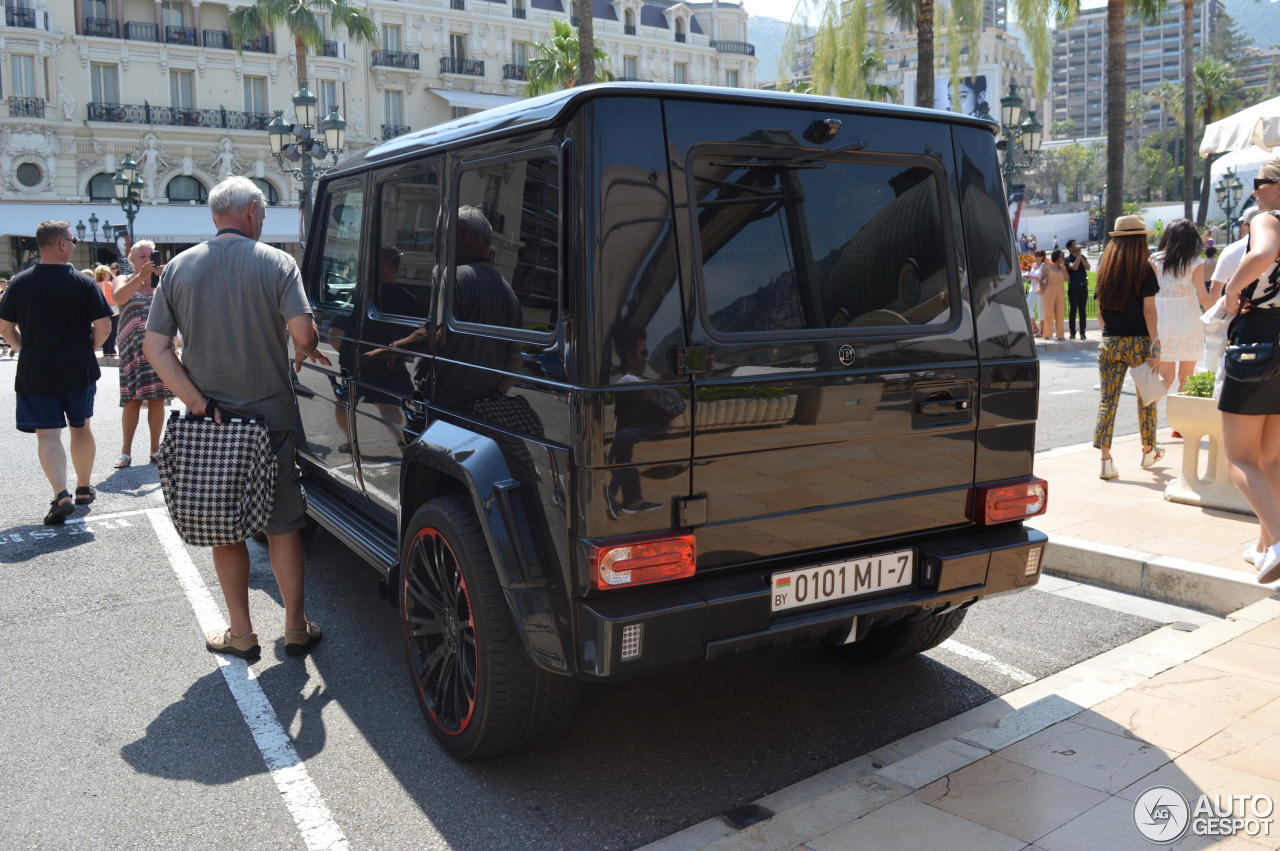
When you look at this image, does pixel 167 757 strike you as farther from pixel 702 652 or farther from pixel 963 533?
pixel 963 533

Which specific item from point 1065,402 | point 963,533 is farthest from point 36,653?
point 1065,402

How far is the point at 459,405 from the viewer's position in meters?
3.51

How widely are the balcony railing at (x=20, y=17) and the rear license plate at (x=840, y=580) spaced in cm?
4963

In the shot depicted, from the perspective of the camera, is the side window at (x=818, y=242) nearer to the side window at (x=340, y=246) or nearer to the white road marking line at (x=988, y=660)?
the white road marking line at (x=988, y=660)

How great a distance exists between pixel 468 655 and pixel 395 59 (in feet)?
173

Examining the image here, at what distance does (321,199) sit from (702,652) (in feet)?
11.0

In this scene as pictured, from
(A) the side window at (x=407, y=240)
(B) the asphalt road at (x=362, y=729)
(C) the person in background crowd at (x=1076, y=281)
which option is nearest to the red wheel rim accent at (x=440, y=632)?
(B) the asphalt road at (x=362, y=729)

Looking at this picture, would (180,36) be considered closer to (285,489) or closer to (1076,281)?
(1076,281)

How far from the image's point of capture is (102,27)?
4438 cm

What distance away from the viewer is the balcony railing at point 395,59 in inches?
2003

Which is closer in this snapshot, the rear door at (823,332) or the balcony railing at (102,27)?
the rear door at (823,332)

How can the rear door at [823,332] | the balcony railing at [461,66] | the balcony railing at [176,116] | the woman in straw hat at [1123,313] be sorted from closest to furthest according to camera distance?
the rear door at [823,332]
the woman in straw hat at [1123,313]
the balcony railing at [176,116]
the balcony railing at [461,66]

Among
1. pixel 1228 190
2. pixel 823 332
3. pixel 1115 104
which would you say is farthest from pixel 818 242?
pixel 1228 190

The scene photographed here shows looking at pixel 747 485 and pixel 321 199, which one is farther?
pixel 321 199
